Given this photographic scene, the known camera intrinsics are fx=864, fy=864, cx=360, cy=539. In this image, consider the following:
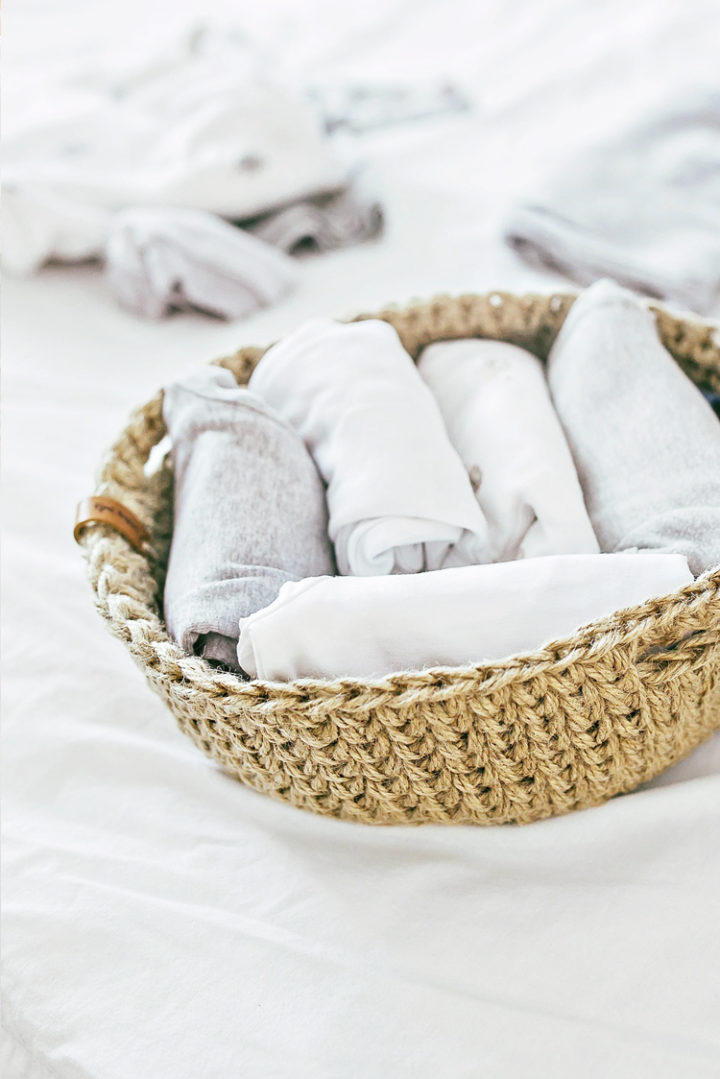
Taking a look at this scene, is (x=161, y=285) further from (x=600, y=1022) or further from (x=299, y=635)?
(x=600, y=1022)

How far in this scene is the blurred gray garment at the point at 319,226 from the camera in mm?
1109

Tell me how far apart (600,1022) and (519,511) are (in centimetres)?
30

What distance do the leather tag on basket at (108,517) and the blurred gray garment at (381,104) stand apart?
0.97 meters

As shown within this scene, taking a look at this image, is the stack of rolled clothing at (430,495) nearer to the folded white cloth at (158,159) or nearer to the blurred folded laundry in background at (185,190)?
the blurred folded laundry in background at (185,190)

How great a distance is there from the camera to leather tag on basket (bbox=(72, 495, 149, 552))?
555 millimetres

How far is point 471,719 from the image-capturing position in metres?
0.42

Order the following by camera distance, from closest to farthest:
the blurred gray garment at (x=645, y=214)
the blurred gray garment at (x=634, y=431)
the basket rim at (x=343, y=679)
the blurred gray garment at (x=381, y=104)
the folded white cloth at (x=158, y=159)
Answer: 1. the basket rim at (x=343, y=679)
2. the blurred gray garment at (x=634, y=431)
3. the blurred gray garment at (x=645, y=214)
4. the folded white cloth at (x=158, y=159)
5. the blurred gray garment at (x=381, y=104)

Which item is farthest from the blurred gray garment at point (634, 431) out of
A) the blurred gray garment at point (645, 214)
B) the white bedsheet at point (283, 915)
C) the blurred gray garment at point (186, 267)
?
the blurred gray garment at point (186, 267)

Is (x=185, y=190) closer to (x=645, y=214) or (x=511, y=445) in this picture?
(x=645, y=214)

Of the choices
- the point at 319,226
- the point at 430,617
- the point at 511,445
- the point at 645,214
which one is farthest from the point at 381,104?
the point at 430,617

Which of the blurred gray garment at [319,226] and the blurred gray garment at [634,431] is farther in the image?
the blurred gray garment at [319,226]

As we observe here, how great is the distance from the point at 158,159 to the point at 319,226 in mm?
238

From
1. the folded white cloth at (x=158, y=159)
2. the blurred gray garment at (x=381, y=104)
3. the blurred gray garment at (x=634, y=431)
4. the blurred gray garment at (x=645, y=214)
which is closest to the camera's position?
the blurred gray garment at (x=634, y=431)

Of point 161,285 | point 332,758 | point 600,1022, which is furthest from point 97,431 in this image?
point 600,1022
